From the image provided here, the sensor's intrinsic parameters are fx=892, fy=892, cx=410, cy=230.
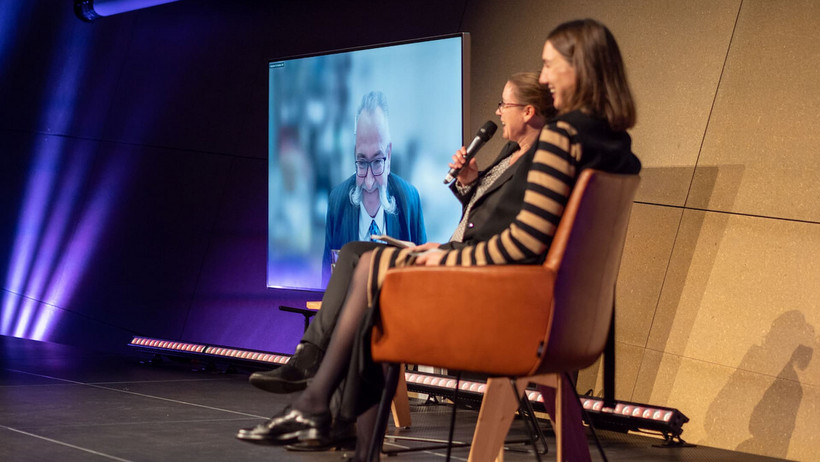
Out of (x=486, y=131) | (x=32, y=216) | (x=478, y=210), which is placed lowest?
(x=478, y=210)

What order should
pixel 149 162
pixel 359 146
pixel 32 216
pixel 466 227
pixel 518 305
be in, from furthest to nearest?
pixel 32 216, pixel 149 162, pixel 359 146, pixel 466 227, pixel 518 305

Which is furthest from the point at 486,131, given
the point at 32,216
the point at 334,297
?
the point at 32,216

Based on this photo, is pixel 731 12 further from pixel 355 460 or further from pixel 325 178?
pixel 355 460

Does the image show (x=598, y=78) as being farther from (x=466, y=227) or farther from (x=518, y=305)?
(x=466, y=227)

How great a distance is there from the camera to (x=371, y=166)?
4.48m

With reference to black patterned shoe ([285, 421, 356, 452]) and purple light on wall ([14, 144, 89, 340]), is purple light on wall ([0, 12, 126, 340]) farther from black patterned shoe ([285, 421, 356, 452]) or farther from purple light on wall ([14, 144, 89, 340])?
black patterned shoe ([285, 421, 356, 452])

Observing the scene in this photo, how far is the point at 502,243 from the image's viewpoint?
1904mm

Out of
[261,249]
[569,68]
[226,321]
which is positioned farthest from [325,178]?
[569,68]

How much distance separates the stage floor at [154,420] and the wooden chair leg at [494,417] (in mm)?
684

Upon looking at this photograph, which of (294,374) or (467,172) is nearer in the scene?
(294,374)

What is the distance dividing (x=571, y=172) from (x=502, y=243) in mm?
208

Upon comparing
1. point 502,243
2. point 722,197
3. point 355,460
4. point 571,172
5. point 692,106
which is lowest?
point 355,460

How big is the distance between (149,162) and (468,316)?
17.7 ft

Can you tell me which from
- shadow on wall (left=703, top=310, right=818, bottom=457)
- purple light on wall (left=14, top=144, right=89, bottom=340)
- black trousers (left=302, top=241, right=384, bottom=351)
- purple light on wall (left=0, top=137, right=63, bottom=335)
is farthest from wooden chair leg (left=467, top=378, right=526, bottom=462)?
purple light on wall (left=0, top=137, right=63, bottom=335)
